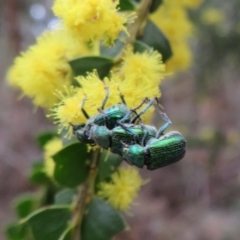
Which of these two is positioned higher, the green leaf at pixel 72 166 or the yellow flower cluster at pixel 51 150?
the yellow flower cluster at pixel 51 150

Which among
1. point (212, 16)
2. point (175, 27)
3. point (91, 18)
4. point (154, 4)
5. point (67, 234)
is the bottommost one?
point (67, 234)

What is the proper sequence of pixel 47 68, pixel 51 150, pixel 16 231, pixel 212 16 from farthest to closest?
pixel 212 16, pixel 16 231, pixel 51 150, pixel 47 68

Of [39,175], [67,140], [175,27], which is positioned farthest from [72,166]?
[175,27]

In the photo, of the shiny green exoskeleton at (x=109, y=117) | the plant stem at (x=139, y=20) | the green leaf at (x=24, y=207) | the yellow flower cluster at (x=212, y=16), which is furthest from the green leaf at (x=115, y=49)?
the yellow flower cluster at (x=212, y=16)

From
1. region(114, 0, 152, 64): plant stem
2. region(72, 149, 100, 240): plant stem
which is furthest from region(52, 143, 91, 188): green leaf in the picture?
region(114, 0, 152, 64): plant stem

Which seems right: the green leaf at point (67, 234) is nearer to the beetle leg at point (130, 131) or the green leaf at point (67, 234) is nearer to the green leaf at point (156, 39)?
the beetle leg at point (130, 131)

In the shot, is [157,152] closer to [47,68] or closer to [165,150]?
[165,150]

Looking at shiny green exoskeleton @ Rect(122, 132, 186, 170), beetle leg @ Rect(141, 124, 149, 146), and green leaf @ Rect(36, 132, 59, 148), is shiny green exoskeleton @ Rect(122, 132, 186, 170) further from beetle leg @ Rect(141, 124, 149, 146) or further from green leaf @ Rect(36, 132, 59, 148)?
green leaf @ Rect(36, 132, 59, 148)
